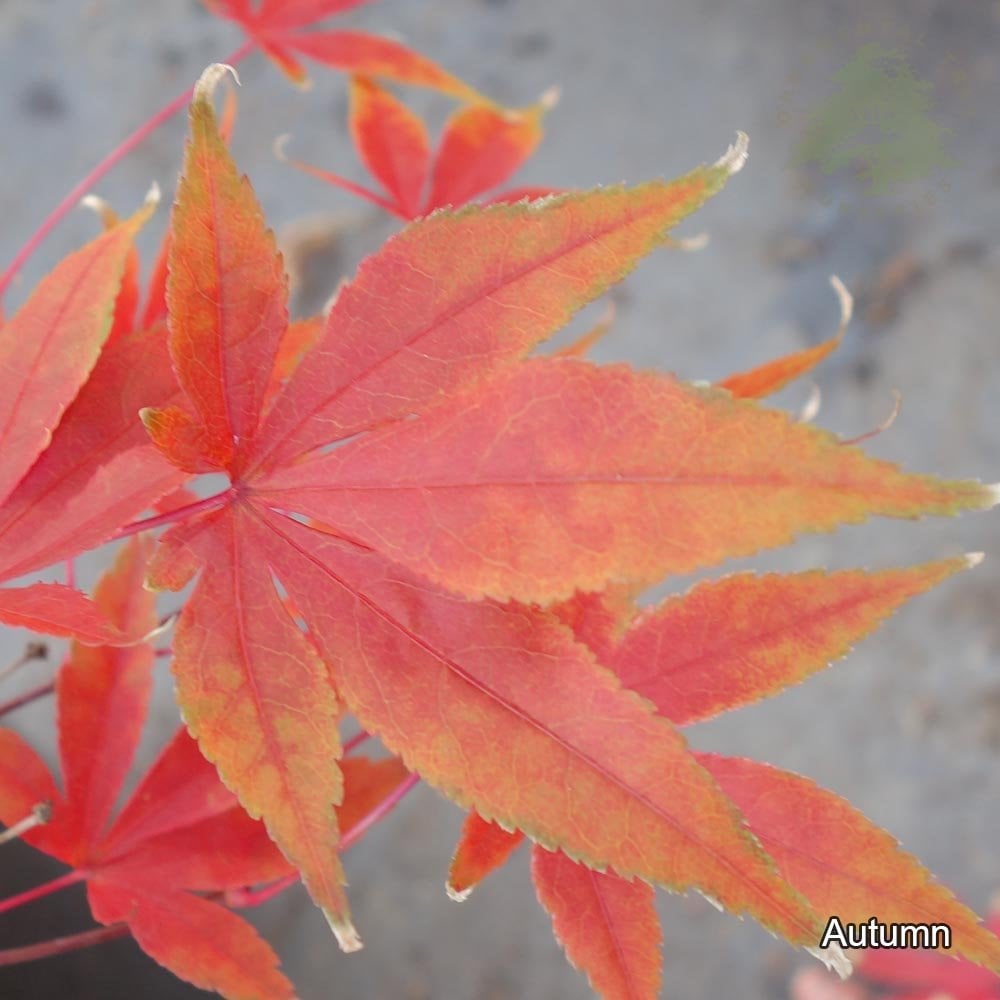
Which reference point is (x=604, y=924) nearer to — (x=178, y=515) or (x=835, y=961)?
(x=835, y=961)

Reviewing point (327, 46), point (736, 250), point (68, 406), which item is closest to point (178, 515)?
point (68, 406)

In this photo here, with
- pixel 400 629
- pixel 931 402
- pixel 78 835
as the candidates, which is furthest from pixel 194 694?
pixel 931 402

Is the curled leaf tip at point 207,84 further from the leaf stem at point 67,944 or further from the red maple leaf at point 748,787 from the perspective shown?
the leaf stem at point 67,944

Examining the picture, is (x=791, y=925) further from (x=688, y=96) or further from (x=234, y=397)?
(x=688, y=96)

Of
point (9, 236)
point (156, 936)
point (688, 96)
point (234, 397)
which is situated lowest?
point (156, 936)

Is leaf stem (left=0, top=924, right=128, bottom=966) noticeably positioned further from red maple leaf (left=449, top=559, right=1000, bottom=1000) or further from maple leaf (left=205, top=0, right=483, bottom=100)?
maple leaf (left=205, top=0, right=483, bottom=100)

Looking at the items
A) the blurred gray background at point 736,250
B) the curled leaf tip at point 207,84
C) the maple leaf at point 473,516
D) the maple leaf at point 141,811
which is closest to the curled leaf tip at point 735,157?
the maple leaf at point 473,516
